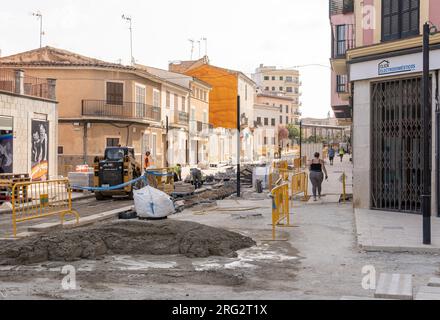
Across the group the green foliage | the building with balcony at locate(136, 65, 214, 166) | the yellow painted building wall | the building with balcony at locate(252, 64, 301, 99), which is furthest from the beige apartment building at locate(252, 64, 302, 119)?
the building with balcony at locate(136, 65, 214, 166)

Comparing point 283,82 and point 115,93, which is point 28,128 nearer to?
point 115,93

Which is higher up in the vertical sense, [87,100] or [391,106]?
[87,100]

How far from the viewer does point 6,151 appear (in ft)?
72.0

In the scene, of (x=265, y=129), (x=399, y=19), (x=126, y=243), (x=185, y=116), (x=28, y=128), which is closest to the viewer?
(x=126, y=243)

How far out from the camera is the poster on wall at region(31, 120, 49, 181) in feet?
77.9

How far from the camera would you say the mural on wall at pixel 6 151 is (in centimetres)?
2177

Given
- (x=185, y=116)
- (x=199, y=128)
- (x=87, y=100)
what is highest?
(x=87, y=100)

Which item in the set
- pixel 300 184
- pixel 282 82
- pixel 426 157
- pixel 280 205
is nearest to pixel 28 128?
pixel 300 184

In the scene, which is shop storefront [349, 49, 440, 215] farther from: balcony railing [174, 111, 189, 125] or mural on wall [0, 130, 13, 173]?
balcony railing [174, 111, 189, 125]

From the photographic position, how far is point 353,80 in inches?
622

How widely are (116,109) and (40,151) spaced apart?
13.9 metres

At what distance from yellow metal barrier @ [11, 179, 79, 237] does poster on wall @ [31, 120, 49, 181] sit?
974 cm
